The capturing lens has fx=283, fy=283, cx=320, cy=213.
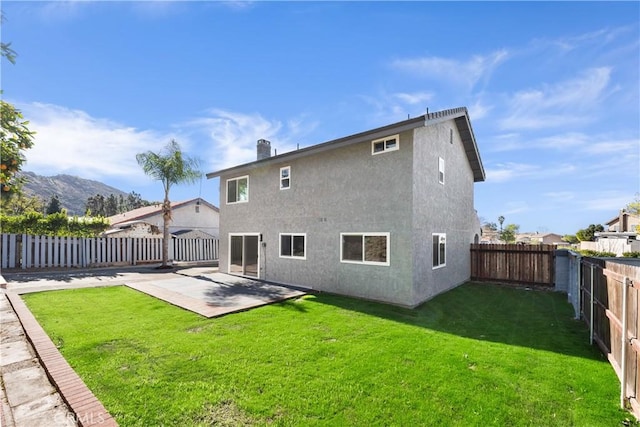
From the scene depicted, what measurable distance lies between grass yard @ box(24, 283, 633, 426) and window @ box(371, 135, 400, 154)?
5225 mm

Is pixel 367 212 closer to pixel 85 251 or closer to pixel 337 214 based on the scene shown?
pixel 337 214

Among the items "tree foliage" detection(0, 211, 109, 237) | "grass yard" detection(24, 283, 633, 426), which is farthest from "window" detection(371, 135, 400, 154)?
"tree foliage" detection(0, 211, 109, 237)

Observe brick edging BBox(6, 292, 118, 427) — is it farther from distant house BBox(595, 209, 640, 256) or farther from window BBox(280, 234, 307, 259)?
distant house BBox(595, 209, 640, 256)

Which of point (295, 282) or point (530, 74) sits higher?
point (530, 74)

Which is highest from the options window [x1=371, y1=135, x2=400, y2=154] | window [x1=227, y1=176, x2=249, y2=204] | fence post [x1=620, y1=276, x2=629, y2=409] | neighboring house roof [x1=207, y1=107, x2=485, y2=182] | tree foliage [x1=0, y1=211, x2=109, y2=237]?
neighboring house roof [x1=207, y1=107, x2=485, y2=182]

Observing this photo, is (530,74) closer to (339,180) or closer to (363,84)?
(363,84)

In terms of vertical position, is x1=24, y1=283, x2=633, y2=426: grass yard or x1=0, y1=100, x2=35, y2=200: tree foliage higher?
x1=0, y1=100, x2=35, y2=200: tree foliage

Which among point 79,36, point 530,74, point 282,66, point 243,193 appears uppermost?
point 282,66

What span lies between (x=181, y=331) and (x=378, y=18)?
11798mm

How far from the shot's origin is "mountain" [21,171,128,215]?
126 metres

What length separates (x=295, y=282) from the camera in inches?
473

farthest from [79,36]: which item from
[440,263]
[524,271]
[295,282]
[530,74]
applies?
[524,271]

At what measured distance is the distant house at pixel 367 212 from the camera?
9094 millimetres

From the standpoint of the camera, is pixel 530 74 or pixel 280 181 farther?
pixel 280 181
